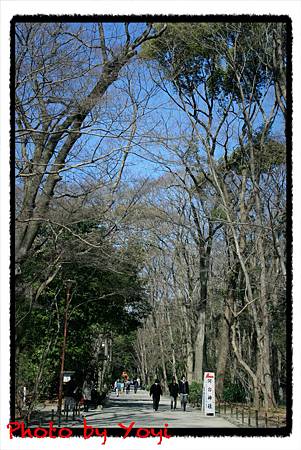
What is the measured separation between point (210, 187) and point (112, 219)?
29.9ft

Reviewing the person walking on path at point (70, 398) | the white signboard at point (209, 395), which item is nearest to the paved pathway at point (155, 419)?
the white signboard at point (209, 395)

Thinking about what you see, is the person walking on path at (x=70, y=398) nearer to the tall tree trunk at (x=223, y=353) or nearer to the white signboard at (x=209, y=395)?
the white signboard at (x=209, y=395)

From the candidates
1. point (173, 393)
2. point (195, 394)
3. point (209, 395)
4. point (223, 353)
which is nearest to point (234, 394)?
point (195, 394)

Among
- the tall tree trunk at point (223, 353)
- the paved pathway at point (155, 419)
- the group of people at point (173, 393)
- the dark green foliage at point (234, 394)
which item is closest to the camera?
the paved pathway at point (155, 419)

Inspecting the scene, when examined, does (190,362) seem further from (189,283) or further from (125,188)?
(125,188)

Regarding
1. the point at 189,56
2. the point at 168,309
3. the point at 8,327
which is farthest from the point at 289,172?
the point at 168,309

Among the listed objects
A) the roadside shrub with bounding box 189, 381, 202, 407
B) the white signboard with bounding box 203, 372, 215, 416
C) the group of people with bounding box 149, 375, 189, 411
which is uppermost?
the white signboard with bounding box 203, 372, 215, 416

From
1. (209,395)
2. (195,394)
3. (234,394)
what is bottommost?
(195,394)

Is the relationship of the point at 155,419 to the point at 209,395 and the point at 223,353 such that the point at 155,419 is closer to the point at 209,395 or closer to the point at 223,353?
the point at 209,395

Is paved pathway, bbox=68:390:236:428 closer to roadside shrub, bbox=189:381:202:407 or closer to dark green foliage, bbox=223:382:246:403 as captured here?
roadside shrub, bbox=189:381:202:407

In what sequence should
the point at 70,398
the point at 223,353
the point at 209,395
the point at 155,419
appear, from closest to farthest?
the point at 155,419 → the point at 70,398 → the point at 209,395 → the point at 223,353

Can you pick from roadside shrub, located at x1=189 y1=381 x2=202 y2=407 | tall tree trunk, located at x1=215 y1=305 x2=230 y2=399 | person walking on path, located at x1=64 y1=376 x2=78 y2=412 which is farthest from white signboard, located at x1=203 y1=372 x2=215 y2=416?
tall tree trunk, located at x1=215 y1=305 x2=230 y2=399

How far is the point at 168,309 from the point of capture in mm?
37719

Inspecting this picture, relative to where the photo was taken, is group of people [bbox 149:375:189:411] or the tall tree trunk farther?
the tall tree trunk
